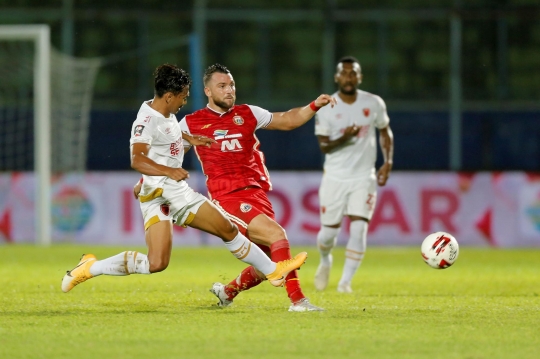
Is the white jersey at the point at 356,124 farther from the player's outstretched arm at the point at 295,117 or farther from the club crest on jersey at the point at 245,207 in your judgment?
the club crest on jersey at the point at 245,207

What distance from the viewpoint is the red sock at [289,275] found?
279 inches

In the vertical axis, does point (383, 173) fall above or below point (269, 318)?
above

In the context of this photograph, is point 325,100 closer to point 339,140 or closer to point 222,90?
point 222,90

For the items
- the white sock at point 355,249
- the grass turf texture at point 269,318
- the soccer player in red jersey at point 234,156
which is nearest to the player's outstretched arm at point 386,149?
the white sock at point 355,249

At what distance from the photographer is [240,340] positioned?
5637 millimetres

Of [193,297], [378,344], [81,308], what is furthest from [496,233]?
[378,344]

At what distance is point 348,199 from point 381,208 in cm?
656

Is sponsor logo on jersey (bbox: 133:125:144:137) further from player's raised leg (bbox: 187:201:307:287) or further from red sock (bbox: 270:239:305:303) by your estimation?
red sock (bbox: 270:239:305:303)

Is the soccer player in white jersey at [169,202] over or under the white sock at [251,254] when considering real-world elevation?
over

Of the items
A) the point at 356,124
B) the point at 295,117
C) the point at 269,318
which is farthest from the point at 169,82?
the point at 356,124

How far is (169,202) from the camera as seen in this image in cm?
711

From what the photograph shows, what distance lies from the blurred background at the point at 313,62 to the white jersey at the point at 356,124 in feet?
28.2

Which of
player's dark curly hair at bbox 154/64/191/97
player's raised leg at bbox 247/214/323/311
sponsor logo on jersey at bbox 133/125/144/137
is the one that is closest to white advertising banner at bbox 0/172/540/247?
player's raised leg at bbox 247/214/323/311

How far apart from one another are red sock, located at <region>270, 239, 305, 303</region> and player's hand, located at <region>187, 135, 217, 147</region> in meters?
0.88
